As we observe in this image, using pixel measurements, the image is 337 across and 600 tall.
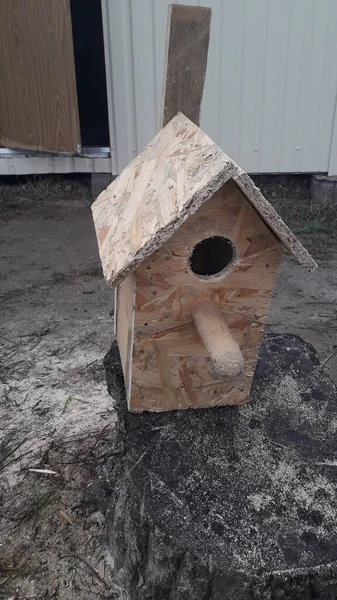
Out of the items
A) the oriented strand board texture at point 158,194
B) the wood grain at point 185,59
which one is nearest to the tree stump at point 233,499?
the oriented strand board texture at point 158,194

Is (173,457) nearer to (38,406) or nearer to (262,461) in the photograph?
(262,461)

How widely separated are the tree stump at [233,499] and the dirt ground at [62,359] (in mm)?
362

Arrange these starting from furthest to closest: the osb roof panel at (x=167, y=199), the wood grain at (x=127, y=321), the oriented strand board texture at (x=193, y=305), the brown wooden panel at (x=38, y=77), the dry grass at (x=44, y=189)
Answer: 1. the dry grass at (x=44, y=189)
2. the brown wooden panel at (x=38, y=77)
3. the wood grain at (x=127, y=321)
4. the oriented strand board texture at (x=193, y=305)
5. the osb roof panel at (x=167, y=199)

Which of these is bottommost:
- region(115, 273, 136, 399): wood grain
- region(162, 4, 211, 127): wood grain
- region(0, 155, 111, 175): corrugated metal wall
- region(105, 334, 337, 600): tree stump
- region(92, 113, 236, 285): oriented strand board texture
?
region(0, 155, 111, 175): corrugated metal wall

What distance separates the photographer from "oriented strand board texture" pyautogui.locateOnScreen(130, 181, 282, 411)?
1.39m

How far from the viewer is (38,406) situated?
2.72 meters

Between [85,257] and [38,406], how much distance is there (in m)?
2.04

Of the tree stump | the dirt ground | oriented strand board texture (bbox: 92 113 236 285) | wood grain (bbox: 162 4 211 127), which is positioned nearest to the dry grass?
the dirt ground

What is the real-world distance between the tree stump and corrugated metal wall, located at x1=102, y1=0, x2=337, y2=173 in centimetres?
381

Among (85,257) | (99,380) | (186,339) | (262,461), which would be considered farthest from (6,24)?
(262,461)

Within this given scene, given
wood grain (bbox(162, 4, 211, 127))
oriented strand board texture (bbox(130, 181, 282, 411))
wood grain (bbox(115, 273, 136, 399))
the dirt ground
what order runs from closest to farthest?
1. oriented strand board texture (bbox(130, 181, 282, 411))
2. wood grain (bbox(115, 273, 136, 399))
3. wood grain (bbox(162, 4, 211, 127))
4. the dirt ground

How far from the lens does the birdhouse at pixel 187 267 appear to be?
4.09 feet

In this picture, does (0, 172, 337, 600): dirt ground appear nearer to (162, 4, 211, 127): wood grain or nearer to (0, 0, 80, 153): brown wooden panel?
(0, 0, 80, 153): brown wooden panel

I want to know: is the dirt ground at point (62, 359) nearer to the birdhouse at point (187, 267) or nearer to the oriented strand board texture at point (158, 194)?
the birdhouse at point (187, 267)
